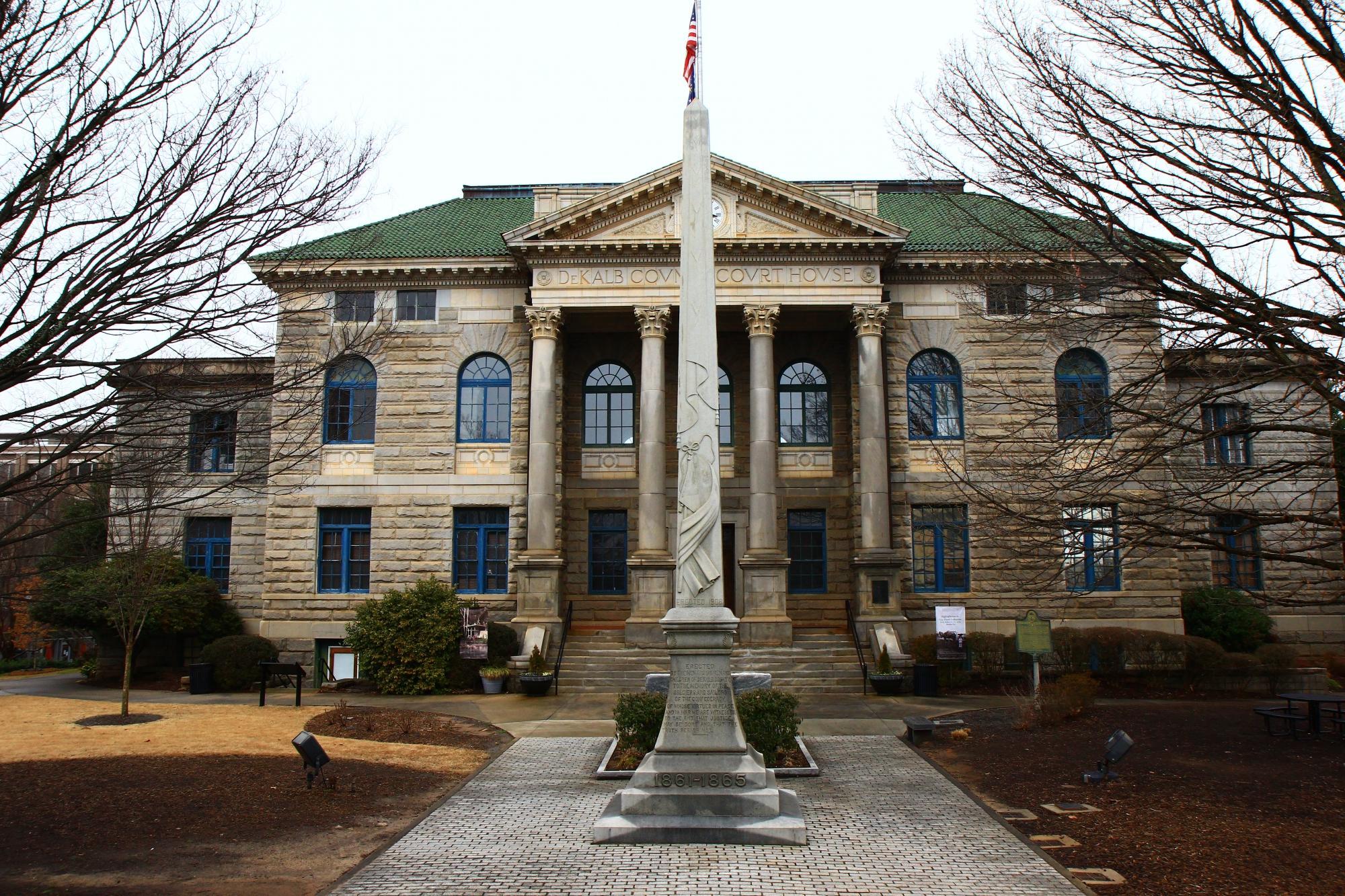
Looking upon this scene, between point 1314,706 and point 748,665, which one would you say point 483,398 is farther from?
point 1314,706

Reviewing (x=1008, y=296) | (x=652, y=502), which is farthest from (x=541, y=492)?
(x=1008, y=296)

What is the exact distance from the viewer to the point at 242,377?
9.52 m

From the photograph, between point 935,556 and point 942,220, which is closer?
point 935,556

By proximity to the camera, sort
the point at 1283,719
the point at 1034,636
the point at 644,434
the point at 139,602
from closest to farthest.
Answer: the point at 1283,719 → the point at 1034,636 → the point at 139,602 → the point at 644,434

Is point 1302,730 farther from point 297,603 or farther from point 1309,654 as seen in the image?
point 297,603

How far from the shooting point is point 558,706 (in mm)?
20188

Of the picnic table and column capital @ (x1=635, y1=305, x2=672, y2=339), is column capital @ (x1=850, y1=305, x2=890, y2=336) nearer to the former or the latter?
column capital @ (x1=635, y1=305, x2=672, y2=339)

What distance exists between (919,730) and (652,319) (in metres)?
13.8

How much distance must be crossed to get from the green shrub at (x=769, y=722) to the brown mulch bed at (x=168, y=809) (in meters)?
4.01

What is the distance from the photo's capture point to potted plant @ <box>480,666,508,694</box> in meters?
22.3

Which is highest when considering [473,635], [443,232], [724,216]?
[443,232]

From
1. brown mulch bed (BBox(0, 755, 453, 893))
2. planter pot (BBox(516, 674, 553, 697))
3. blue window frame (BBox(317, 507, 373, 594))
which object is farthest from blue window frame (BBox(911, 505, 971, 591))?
brown mulch bed (BBox(0, 755, 453, 893))

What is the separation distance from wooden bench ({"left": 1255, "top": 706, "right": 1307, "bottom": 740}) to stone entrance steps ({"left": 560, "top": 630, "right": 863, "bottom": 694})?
26.2 ft

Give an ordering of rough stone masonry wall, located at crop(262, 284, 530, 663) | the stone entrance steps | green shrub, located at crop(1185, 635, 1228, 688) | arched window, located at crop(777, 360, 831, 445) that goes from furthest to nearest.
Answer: arched window, located at crop(777, 360, 831, 445), rough stone masonry wall, located at crop(262, 284, 530, 663), green shrub, located at crop(1185, 635, 1228, 688), the stone entrance steps
